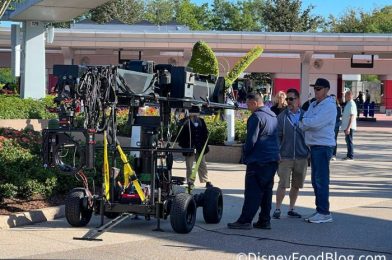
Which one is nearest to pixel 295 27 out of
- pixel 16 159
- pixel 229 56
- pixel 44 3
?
pixel 229 56

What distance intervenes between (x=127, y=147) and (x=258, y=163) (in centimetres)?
180

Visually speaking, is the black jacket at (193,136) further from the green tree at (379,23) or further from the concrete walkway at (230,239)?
the green tree at (379,23)

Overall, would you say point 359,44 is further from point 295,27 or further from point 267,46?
point 295,27

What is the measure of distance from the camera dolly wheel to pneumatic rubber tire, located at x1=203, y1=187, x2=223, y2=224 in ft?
5.45

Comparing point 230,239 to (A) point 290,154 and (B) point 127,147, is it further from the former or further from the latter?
(A) point 290,154

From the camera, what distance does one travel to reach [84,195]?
9.69 metres

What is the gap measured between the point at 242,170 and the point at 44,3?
10457 millimetres

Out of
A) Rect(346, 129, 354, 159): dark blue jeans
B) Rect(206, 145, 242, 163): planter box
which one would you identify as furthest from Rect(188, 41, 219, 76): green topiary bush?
Rect(346, 129, 354, 159): dark blue jeans

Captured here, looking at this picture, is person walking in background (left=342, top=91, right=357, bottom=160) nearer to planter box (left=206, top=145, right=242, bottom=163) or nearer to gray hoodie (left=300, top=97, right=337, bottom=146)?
planter box (left=206, top=145, right=242, bottom=163)

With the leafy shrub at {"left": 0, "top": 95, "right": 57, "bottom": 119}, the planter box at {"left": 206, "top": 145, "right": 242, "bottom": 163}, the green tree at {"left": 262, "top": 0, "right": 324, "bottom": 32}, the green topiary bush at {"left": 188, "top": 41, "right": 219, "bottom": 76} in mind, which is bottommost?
the planter box at {"left": 206, "top": 145, "right": 242, "bottom": 163}

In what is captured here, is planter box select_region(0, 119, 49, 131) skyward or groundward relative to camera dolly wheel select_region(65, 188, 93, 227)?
skyward

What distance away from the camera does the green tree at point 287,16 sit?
66.4m

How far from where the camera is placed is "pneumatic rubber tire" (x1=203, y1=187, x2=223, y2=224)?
10.2 m

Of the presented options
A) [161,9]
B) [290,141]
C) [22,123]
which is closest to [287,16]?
[161,9]
